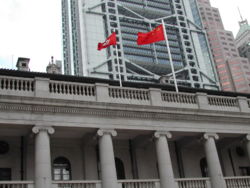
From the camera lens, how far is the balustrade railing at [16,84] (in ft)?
74.5

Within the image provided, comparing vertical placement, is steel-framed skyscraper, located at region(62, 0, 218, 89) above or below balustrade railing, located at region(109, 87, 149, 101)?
above

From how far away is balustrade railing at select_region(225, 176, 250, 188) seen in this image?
26.9m

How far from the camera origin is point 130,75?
6855 inches

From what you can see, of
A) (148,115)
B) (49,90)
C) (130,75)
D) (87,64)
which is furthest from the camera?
(130,75)

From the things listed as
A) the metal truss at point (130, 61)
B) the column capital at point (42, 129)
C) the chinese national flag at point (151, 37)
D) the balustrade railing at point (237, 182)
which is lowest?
the balustrade railing at point (237, 182)

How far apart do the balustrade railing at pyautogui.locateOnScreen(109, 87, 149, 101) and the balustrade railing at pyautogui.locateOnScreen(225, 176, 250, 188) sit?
831 centimetres

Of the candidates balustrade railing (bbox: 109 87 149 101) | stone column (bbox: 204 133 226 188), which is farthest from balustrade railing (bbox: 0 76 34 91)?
stone column (bbox: 204 133 226 188)

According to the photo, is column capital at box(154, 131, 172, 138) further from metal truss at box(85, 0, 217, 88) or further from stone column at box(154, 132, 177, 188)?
metal truss at box(85, 0, 217, 88)

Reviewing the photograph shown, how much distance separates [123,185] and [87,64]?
448 ft

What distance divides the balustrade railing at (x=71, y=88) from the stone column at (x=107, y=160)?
2.92 metres

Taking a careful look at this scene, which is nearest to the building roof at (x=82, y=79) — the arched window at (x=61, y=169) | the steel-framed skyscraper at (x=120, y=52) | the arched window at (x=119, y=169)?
the arched window at (x=61, y=169)

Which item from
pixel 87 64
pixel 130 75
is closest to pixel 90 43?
pixel 87 64

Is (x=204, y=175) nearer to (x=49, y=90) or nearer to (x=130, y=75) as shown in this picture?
(x=49, y=90)

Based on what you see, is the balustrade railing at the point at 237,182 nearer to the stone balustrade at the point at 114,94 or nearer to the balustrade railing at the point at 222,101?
the stone balustrade at the point at 114,94
